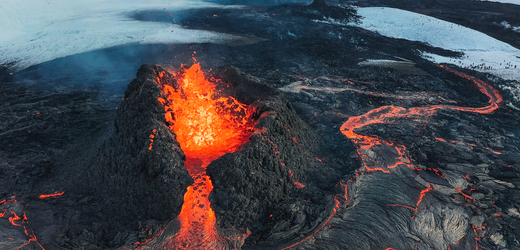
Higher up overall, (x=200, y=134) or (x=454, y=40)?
(x=454, y=40)

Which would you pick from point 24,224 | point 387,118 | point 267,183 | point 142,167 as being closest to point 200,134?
point 142,167

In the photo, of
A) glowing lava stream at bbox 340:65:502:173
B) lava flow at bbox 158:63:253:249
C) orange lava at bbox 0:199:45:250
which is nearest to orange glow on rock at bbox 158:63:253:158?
lava flow at bbox 158:63:253:249

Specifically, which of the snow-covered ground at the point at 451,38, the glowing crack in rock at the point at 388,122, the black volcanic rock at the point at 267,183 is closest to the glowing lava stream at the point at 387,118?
the glowing crack in rock at the point at 388,122

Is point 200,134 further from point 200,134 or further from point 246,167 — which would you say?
point 246,167

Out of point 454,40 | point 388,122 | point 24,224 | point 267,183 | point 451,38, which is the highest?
point 451,38

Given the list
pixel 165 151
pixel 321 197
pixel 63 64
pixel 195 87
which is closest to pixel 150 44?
pixel 63 64

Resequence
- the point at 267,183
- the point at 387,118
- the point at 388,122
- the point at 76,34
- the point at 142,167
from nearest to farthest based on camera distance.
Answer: the point at 142,167 → the point at 267,183 → the point at 388,122 → the point at 387,118 → the point at 76,34
